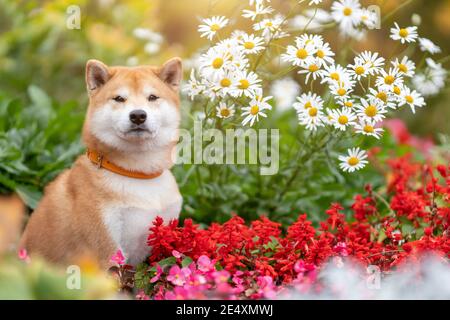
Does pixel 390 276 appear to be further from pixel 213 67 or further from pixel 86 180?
pixel 86 180

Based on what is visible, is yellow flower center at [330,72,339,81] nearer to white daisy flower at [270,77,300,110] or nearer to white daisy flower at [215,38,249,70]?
white daisy flower at [215,38,249,70]

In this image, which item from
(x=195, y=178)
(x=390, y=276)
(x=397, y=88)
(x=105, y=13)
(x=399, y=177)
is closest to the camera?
(x=390, y=276)

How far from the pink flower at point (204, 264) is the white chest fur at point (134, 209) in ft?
0.95

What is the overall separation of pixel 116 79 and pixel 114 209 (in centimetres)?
53

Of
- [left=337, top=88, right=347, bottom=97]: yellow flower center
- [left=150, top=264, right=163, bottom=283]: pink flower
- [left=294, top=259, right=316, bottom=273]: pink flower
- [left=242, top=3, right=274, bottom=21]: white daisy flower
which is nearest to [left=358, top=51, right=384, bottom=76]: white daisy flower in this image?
[left=337, top=88, right=347, bottom=97]: yellow flower center

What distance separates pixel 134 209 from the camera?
2.50 metres

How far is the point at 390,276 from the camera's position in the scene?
244 centimetres

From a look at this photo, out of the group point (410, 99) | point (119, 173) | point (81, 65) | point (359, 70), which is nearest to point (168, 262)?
point (119, 173)

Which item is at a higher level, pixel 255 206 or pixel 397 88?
pixel 397 88

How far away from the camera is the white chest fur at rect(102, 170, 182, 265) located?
8.16 feet

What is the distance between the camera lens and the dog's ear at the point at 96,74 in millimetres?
2527

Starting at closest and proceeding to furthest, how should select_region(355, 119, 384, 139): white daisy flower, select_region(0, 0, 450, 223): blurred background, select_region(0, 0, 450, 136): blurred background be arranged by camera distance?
select_region(355, 119, 384, 139): white daisy flower → select_region(0, 0, 450, 223): blurred background → select_region(0, 0, 450, 136): blurred background

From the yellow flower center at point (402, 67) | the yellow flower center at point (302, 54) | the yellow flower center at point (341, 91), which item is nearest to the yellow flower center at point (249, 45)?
the yellow flower center at point (302, 54)

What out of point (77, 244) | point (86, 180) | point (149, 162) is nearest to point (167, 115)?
point (149, 162)
